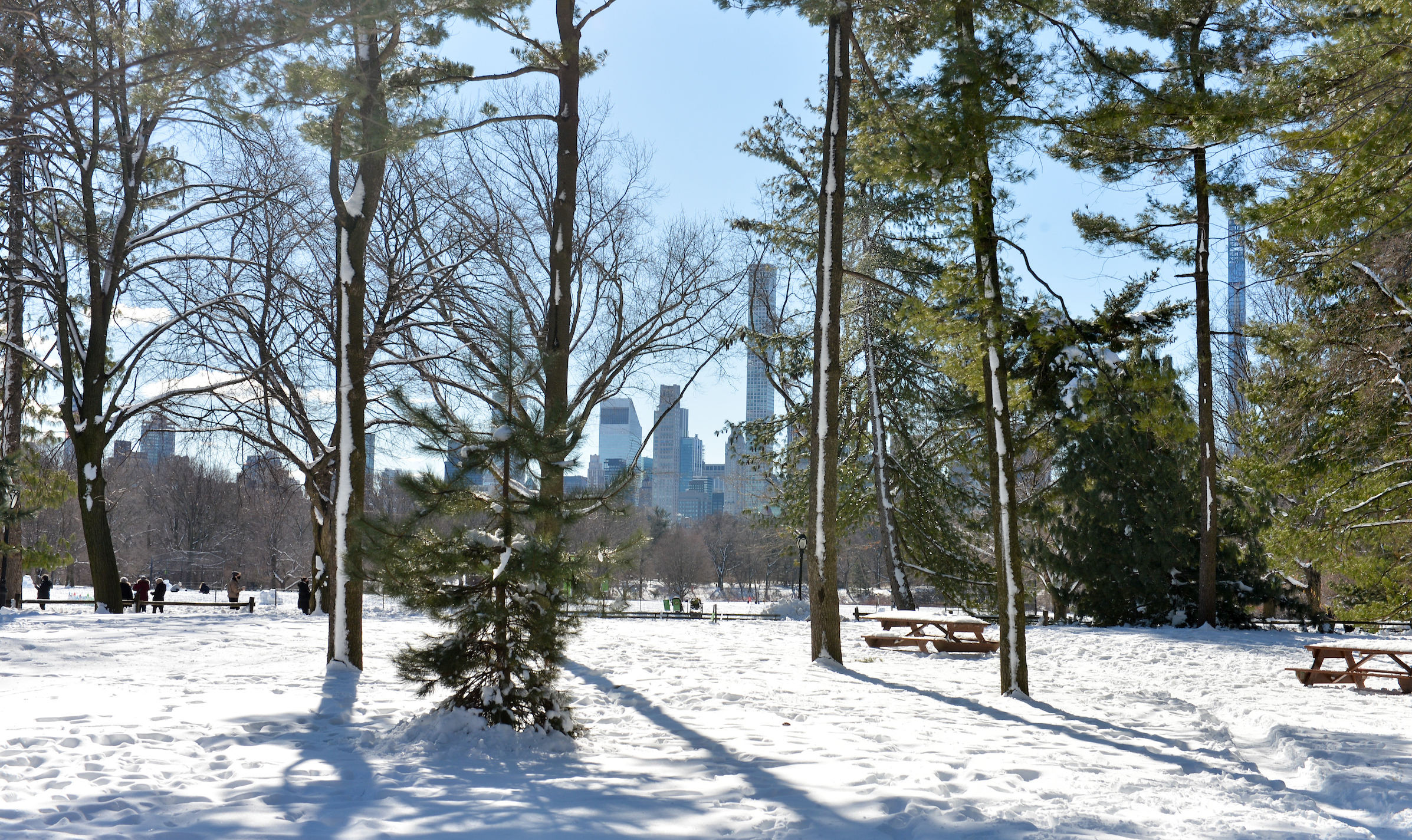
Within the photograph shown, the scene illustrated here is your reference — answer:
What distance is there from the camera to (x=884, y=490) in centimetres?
2127

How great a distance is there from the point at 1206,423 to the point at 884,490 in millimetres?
6738

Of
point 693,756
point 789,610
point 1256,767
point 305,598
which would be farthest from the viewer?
point 789,610

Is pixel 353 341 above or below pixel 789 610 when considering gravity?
above

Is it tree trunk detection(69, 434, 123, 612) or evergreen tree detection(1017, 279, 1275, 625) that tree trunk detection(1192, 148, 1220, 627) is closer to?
evergreen tree detection(1017, 279, 1275, 625)

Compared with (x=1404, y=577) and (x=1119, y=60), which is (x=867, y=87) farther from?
(x=1404, y=577)

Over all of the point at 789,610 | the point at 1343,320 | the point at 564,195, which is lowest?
the point at 789,610

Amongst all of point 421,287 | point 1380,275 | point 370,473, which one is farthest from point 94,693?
point 370,473

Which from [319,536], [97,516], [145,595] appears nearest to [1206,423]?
[319,536]

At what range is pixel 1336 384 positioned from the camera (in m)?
12.6

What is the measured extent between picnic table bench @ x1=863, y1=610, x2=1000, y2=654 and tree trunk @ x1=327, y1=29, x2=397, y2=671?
8.34m

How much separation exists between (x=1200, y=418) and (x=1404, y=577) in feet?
22.4

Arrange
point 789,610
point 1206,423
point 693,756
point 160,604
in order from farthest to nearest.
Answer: point 789,610 < point 160,604 < point 1206,423 < point 693,756

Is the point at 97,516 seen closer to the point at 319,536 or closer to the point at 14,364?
the point at 14,364

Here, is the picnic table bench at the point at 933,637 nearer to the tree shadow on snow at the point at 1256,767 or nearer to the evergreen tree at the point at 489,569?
the tree shadow on snow at the point at 1256,767
